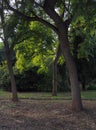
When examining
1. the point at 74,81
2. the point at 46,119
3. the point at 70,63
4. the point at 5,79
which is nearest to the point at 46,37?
the point at 70,63

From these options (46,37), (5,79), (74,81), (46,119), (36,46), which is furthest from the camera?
(5,79)

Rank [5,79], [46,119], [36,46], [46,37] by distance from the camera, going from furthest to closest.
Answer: [5,79] → [36,46] → [46,37] → [46,119]

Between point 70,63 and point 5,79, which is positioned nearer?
point 70,63

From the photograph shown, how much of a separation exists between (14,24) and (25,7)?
111 inches

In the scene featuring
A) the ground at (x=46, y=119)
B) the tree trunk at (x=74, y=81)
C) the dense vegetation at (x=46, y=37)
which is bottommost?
the ground at (x=46, y=119)

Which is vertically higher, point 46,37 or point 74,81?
point 46,37

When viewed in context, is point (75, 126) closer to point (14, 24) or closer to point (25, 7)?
point (25, 7)

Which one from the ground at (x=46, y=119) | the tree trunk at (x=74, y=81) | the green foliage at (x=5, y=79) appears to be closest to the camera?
the ground at (x=46, y=119)

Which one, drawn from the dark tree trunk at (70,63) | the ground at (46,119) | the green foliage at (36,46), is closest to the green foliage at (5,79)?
Answer: the green foliage at (36,46)

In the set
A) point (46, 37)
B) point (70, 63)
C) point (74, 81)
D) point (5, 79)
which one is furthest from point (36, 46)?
point (5, 79)

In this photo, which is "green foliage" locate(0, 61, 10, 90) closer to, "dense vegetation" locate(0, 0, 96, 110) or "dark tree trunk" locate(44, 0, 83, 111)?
"dense vegetation" locate(0, 0, 96, 110)

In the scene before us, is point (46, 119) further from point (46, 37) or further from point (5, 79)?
point (5, 79)

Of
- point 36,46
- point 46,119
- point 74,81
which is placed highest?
point 36,46

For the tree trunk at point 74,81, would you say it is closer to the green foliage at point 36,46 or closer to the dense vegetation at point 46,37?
the dense vegetation at point 46,37
